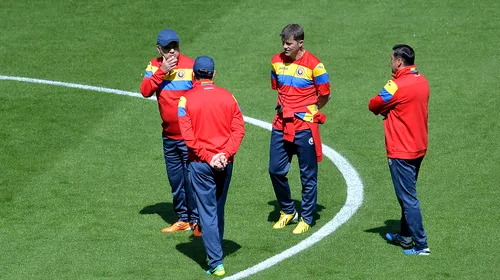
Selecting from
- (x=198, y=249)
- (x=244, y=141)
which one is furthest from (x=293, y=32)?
(x=244, y=141)

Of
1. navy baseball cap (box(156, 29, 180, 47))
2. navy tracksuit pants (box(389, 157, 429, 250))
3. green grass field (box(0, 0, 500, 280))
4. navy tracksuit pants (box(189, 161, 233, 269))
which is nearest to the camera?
navy tracksuit pants (box(189, 161, 233, 269))

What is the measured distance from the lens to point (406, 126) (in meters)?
12.2

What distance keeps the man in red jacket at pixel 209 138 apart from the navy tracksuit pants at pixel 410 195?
1.94 metres

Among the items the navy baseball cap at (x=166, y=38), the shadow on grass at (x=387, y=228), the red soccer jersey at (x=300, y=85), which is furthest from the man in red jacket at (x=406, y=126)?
the navy baseball cap at (x=166, y=38)

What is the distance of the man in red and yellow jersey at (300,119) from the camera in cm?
1317

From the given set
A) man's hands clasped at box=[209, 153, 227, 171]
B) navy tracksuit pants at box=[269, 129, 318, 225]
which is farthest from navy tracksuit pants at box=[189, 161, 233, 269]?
navy tracksuit pants at box=[269, 129, 318, 225]

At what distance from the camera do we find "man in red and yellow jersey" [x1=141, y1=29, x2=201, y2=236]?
1291 centimetres

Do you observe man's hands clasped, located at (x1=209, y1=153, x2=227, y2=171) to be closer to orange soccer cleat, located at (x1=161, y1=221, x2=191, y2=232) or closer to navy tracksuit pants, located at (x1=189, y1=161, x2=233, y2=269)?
navy tracksuit pants, located at (x1=189, y1=161, x2=233, y2=269)

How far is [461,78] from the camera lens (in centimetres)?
1894

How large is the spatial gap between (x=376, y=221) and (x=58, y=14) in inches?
445

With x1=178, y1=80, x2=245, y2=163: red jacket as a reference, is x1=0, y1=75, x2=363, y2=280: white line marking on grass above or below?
below

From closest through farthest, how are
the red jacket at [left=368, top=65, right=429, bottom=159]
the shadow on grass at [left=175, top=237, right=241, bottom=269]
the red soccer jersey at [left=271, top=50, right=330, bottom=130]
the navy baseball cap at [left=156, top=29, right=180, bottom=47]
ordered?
the red jacket at [left=368, top=65, right=429, bottom=159], the shadow on grass at [left=175, top=237, right=241, bottom=269], the navy baseball cap at [left=156, top=29, right=180, bottom=47], the red soccer jersey at [left=271, top=50, right=330, bottom=130]

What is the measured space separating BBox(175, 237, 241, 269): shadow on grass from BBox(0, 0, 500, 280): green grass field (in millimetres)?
37

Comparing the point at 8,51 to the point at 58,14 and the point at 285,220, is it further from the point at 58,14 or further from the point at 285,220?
the point at 285,220
